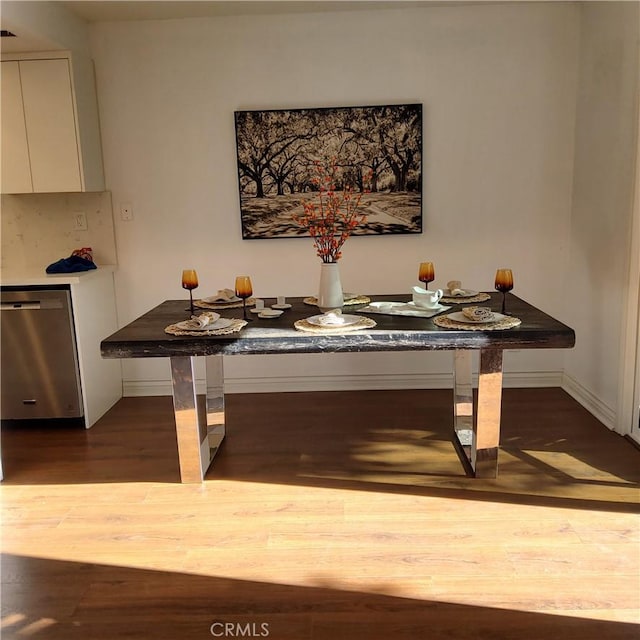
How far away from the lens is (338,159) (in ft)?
13.0

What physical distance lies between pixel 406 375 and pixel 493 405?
1544 millimetres

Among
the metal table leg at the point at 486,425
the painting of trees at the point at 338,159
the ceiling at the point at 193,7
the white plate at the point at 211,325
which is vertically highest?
the ceiling at the point at 193,7

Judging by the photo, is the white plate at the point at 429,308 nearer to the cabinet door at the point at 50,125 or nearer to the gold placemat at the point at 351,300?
the gold placemat at the point at 351,300

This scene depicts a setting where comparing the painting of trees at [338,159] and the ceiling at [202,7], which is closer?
the ceiling at [202,7]

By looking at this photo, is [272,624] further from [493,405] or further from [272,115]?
[272,115]

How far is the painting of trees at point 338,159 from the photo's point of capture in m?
3.93

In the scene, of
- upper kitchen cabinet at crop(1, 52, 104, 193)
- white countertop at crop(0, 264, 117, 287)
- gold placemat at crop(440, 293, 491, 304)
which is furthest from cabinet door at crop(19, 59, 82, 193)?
gold placemat at crop(440, 293, 491, 304)

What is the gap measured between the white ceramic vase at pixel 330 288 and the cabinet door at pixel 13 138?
202cm

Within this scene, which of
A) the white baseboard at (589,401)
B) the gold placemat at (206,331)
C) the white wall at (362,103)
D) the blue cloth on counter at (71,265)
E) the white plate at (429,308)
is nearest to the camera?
the gold placemat at (206,331)

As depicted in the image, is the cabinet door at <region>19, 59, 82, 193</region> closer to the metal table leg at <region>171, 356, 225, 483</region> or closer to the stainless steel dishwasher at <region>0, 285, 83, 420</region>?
the stainless steel dishwasher at <region>0, 285, 83, 420</region>

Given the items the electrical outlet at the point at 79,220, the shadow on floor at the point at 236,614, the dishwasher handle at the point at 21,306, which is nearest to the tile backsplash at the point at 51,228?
the electrical outlet at the point at 79,220

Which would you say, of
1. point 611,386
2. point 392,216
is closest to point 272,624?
point 611,386

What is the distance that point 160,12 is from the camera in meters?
3.74

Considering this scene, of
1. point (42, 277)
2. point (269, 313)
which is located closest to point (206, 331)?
point (269, 313)
